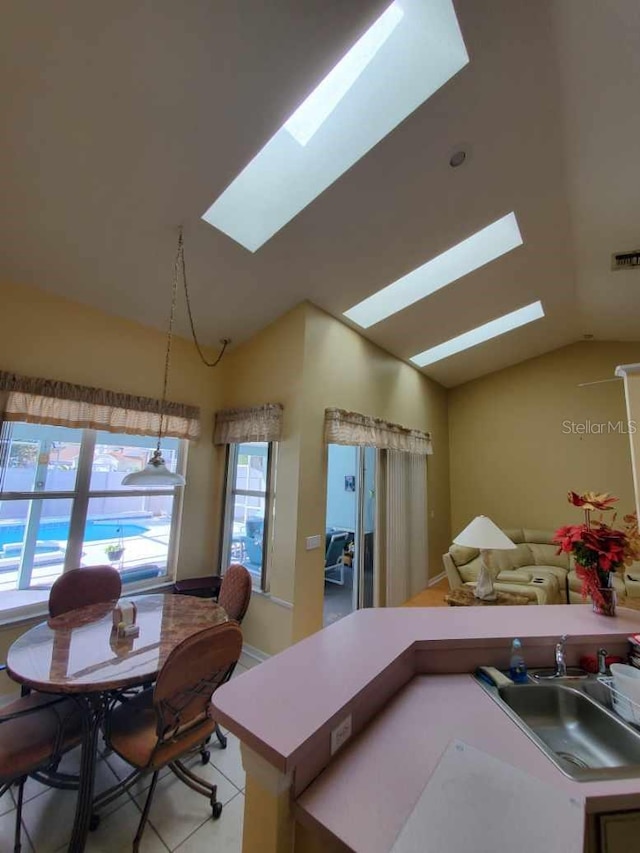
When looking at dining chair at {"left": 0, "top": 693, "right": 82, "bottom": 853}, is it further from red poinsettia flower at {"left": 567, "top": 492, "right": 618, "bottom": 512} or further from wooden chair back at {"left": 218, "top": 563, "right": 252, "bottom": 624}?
red poinsettia flower at {"left": 567, "top": 492, "right": 618, "bottom": 512}

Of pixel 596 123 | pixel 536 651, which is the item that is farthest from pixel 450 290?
pixel 536 651

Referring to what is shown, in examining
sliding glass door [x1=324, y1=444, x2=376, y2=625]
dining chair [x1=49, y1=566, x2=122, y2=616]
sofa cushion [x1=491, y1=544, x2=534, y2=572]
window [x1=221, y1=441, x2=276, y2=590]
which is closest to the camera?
dining chair [x1=49, y1=566, x2=122, y2=616]

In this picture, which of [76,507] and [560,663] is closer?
[560,663]

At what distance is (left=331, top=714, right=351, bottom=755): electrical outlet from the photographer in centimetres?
95

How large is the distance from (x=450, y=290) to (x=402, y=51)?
6.71 feet

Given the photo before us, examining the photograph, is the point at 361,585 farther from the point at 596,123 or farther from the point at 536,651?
the point at 596,123

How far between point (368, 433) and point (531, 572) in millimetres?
2872

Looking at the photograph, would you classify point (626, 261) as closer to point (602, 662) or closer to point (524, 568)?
point (602, 662)

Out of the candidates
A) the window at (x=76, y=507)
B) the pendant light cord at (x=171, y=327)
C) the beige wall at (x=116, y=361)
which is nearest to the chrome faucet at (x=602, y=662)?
the pendant light cord at (x=171, y=327)

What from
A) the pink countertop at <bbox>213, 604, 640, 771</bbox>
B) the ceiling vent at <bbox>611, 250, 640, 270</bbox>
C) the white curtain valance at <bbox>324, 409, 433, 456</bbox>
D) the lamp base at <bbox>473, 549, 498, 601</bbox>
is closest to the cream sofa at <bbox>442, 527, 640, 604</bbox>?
the lamp base at <bbox>473, 549, 498, 601</bbox>

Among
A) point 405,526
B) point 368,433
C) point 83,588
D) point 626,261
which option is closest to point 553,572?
point 405,526

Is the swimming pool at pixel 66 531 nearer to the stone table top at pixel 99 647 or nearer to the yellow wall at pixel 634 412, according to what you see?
the stone table top at pixel 99 647

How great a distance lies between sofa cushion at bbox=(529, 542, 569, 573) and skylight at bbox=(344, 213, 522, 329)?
4.01 meters

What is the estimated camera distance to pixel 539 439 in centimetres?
570
